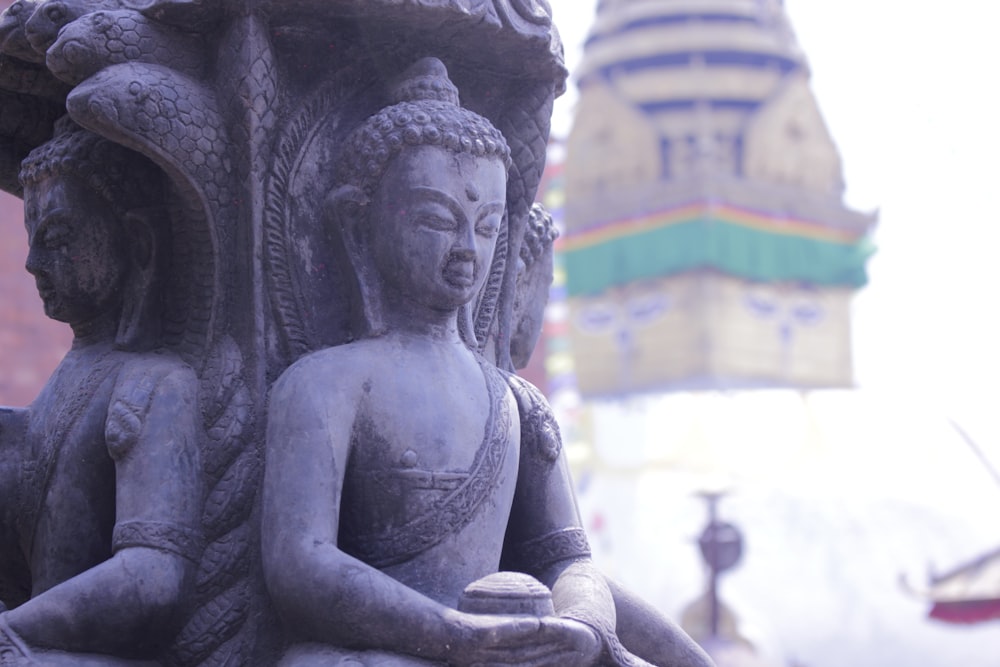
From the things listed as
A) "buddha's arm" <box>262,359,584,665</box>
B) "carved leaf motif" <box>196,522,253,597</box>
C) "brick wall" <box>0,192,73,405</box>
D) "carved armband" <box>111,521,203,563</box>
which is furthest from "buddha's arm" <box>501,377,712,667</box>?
"brick wall" <box>0,192,73,405</box>

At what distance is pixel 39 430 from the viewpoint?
3.13m

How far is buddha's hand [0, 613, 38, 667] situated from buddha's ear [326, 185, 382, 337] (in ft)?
3.21

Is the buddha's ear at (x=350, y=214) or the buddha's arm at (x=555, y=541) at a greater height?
the buddha's ear at (x=350, y=214)

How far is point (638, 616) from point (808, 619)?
63.2 ft

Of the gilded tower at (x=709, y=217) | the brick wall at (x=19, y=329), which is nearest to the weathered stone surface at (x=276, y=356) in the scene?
the brick wall at (x=19, y=329)

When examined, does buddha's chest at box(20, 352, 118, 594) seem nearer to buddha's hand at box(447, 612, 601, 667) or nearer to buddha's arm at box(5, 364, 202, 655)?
buddha's arm at box(5, 364, 202, 655)

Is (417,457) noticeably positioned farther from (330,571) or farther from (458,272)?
(458,272)

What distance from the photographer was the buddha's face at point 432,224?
2.96 metres

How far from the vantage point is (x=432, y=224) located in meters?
2.97

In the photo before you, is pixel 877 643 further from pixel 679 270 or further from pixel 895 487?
pixel 679 270

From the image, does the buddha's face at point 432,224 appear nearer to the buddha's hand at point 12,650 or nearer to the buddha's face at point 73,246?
the buddha's face at point 73,246

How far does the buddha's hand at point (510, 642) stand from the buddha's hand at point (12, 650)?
86cm

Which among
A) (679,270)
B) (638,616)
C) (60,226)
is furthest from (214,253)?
(679,270)

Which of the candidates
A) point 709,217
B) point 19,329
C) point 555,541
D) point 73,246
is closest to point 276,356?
point 73,246
